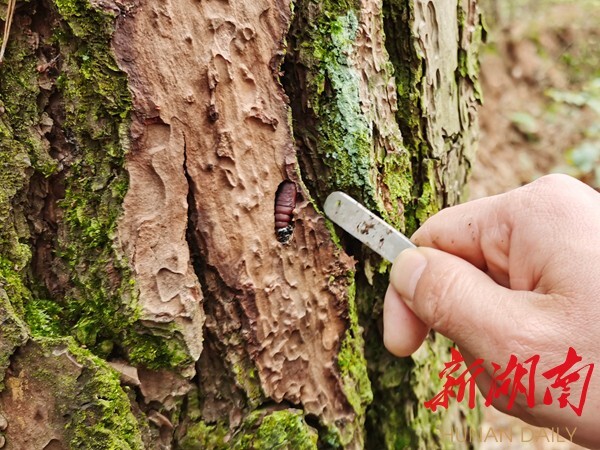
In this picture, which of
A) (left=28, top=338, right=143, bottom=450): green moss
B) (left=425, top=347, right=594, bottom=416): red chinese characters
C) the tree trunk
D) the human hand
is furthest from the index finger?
(left=28, top=338, right=143, bottom=450): green moss

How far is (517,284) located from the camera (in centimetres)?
123

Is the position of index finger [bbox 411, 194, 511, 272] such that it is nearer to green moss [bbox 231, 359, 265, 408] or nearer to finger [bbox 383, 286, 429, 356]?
finger [bbox 383, 286, 429, 356]

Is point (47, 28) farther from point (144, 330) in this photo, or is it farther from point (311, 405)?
point (311, 405)

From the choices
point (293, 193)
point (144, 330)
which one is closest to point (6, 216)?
point (144, 330)


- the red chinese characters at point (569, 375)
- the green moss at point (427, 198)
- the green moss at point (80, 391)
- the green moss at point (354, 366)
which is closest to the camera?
the red chinese characters at point (569, 375)

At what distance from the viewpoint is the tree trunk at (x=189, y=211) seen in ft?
3.93

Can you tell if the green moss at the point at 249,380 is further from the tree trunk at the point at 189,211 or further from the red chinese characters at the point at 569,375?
the red chinese characters at the point at 569,375

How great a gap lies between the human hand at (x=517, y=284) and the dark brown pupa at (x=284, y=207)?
0.98ft

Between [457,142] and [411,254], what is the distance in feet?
2.05

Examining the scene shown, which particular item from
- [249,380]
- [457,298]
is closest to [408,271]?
[457,298]

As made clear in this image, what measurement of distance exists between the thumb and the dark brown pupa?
0.30 meters

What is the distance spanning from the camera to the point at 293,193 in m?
1.34

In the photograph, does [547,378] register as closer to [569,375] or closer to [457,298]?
[569,375]

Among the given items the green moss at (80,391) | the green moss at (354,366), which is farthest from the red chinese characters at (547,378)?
the green moss at (80,391)
